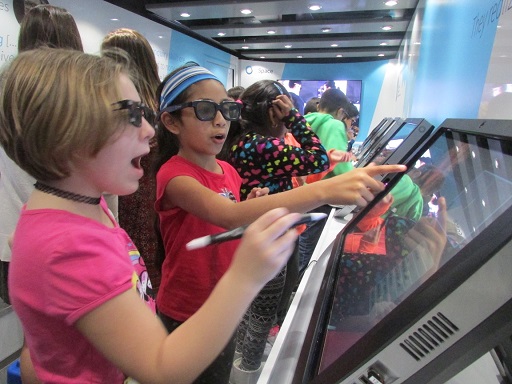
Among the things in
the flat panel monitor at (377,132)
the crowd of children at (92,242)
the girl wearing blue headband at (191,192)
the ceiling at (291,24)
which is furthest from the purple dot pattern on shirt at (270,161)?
the ceiling at (291,24)

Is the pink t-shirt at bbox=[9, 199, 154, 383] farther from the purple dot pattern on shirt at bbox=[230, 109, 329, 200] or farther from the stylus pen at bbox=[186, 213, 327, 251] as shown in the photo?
the purple dot pattern on shirt at bbox=[230, 109, 329, 200]

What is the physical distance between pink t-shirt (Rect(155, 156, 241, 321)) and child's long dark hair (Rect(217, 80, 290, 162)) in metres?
0.54

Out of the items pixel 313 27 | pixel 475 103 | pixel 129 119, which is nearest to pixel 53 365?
pixel 129 119

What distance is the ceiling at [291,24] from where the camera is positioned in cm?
469

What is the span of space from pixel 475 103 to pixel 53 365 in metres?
1.36

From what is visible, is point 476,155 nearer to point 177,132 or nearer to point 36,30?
point 177,132

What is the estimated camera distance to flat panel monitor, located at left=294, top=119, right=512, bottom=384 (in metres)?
0.36

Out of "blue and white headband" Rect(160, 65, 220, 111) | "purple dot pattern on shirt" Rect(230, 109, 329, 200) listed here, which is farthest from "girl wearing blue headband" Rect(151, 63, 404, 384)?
"purple dot pattern on shirt" Rect(230, 109, 329, 200)

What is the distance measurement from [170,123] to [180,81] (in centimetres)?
13

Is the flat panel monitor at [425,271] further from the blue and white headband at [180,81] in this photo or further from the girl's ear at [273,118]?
the girl's ear at [273,118]

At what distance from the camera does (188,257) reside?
1.08 m

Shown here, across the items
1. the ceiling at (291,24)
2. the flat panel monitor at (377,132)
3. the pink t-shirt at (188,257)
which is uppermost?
the ceiling at (291,24)

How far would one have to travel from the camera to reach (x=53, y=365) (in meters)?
0.60

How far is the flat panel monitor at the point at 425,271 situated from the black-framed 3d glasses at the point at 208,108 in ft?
1.55
